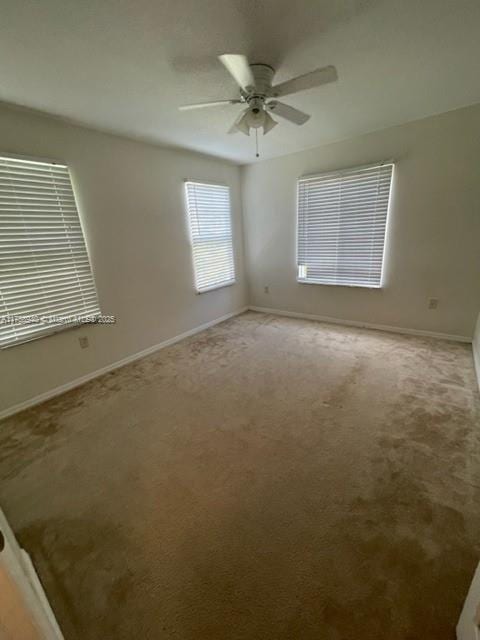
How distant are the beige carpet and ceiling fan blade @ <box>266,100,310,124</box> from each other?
85.1 inches

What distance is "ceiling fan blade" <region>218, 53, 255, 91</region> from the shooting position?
1412 millimetres

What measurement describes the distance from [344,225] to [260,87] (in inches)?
86.5

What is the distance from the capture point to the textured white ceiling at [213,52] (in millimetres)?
1315

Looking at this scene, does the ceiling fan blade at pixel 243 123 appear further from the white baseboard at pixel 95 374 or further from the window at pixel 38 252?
the white baseboard at pixel 95 374

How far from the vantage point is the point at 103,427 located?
212cm

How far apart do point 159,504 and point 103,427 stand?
35.8 inches

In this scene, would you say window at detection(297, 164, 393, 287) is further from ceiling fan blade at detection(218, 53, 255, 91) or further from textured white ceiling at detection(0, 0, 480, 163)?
ceiling fan blade at detection(218, 53, 255, 91)

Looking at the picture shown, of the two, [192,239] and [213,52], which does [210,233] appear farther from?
[213,52]

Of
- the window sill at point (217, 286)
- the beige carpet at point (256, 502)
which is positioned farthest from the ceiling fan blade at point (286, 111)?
the window sill at point (217, 286)

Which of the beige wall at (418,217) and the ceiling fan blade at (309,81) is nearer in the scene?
the ceiling fan blade at (309,81)

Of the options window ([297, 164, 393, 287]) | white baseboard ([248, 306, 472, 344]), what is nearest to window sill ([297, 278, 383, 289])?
window ([297, 164, 393, 287])

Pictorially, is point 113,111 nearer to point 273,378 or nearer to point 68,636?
point 273,378

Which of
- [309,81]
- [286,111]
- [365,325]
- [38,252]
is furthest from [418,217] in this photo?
[38,252]

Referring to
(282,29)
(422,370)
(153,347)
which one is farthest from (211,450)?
(282,29)
